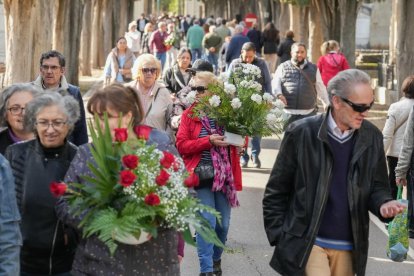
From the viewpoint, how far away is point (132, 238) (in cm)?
480

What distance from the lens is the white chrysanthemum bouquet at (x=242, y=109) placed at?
338 inches

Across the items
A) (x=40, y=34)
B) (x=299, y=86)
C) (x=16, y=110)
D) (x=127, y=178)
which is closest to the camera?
(x=127, y=178)

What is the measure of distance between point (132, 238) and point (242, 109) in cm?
402

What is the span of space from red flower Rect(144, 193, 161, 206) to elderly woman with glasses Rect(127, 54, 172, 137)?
15.6 feet

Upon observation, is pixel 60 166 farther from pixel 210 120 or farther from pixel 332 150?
pixel 210 120

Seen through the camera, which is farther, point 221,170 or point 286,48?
point 286,48

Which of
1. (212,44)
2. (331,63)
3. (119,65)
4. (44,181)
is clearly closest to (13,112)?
(44,181)

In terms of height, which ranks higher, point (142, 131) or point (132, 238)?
point (142, 131)

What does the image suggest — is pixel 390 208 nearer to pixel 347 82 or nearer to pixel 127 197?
pixel 347 82

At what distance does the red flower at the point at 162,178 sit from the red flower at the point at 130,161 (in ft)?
0.37

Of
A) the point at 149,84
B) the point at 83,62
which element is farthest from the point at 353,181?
the point at 83,62

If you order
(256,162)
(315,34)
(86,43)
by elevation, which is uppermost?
(315,34)

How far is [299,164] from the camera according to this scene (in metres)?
5.73

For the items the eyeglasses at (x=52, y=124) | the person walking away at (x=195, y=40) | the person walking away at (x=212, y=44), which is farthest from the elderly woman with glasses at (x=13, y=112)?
the person walking away at (x=195, y=40)
